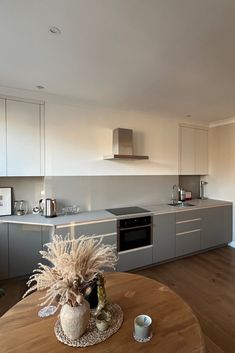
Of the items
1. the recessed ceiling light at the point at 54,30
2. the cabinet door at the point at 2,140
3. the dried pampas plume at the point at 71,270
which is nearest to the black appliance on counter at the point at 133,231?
the cabinet door at the point at 2,140

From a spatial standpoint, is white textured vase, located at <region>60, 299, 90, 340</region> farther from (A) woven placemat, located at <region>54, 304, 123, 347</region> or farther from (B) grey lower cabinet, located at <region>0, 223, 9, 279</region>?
(B) grey lower cabinet, located at <region>0, 223, 9, 279</region>

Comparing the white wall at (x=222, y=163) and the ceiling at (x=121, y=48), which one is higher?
the ceiling at (x=121, y=48)

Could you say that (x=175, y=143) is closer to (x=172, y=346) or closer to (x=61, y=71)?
(x=61, y=71)

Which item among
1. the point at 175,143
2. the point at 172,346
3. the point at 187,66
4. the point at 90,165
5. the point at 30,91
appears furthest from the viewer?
the point at 175,143

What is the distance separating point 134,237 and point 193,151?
2.26 meters

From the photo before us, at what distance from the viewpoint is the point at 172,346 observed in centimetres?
91

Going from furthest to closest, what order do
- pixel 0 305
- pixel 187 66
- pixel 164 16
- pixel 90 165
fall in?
pixel 90 165 → pixel 0 305 → pixel 187 66 → pixel 164 16

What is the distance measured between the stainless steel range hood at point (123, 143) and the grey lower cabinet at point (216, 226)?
171 centimetres

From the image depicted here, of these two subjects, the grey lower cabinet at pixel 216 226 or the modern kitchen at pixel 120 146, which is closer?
the modern kitchen at pixel 120 146

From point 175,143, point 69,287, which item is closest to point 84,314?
point 69,287

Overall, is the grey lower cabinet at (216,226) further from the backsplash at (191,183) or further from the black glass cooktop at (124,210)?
the black glass cooktop at (124,210)

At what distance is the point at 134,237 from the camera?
117 inches

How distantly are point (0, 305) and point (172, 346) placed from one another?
212 cm

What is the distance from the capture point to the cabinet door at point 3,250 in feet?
8.49
